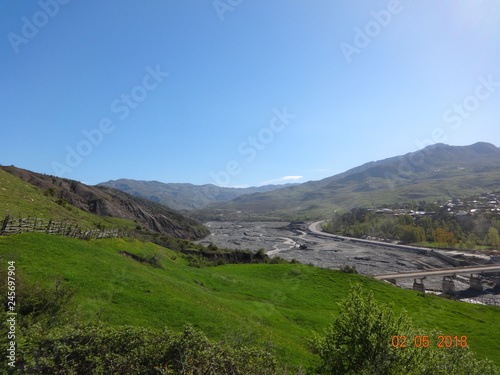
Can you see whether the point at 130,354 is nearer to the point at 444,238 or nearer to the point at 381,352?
the point at 381,352

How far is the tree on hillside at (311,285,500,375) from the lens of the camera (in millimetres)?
10961

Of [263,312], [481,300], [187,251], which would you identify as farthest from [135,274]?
Result: [481,300]

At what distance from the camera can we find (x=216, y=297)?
28078 mm

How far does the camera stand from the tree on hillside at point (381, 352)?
1096 centimetres

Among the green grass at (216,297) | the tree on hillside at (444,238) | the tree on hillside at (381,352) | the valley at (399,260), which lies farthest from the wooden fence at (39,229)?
the tree on hillside at (444,238)

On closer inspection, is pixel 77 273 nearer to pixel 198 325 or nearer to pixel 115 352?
pixel 198 325

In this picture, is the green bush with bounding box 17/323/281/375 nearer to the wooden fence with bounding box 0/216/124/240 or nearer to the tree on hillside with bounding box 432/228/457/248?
the wooden fence with bounding box 0/216/124/240

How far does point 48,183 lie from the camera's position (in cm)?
10444

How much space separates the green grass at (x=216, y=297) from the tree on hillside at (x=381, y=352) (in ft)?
17.4

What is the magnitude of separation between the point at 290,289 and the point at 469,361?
2961cm

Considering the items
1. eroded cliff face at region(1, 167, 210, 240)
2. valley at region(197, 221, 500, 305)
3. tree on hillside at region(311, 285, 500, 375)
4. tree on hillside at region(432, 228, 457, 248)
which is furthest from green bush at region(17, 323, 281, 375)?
tree on hillside at region(432, 228, 457, 248)

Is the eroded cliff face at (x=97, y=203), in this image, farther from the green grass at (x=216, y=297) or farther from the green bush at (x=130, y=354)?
the green bush at (x=130, y=354)

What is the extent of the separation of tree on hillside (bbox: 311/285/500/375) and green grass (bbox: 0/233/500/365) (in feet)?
17.4

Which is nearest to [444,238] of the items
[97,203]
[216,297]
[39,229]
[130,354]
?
[216,297]
